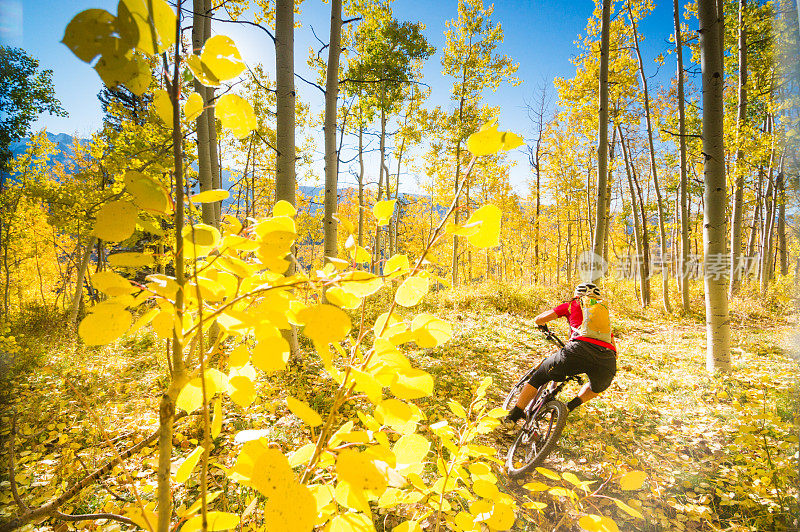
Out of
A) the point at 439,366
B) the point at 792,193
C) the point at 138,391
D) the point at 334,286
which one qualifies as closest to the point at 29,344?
the point at 138,391

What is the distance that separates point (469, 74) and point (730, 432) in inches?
518

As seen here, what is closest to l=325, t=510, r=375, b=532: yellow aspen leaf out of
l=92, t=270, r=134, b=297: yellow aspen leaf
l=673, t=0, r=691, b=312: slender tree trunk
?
l=92, t=270, r=134, b=297: yellow aspen leaf

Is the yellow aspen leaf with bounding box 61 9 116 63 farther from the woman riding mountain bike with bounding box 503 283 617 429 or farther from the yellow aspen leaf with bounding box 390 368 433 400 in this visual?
the woman riding mountain bike with bounding box 503 283 617 429

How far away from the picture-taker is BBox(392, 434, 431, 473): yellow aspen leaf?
0.63m

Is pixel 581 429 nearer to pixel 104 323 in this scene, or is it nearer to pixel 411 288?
pixel 411 288

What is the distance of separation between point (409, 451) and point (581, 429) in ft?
12.8

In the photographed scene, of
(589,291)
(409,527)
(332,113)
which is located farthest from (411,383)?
→ (332,113)

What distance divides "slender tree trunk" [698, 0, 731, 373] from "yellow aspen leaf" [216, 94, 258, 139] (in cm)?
566

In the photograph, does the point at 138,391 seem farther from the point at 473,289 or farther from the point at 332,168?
the point at 473,289

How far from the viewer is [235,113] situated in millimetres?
516

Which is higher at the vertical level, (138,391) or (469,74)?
(469,74)

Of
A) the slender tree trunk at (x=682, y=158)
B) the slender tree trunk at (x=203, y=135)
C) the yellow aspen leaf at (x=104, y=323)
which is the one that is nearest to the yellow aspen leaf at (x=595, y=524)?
the yellow aspen leaf at (x=104, y=323)

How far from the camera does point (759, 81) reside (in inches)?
345

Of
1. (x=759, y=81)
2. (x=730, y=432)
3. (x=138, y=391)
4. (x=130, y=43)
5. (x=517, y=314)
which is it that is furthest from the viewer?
(x=517, y=314)
